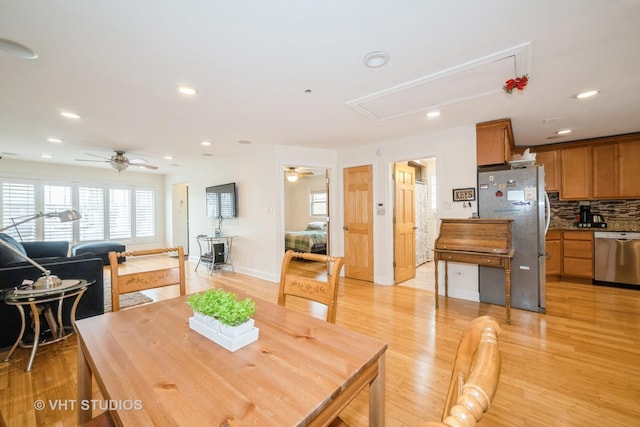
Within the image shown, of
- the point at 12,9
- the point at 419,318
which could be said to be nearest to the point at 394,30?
the point at 12,9

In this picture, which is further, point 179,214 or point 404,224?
point 179,214

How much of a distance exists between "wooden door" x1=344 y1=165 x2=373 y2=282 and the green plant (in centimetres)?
378

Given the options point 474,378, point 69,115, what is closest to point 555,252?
point 474,378

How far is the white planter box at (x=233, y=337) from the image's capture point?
999 millimetres

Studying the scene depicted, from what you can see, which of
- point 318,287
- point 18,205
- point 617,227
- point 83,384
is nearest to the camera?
point 83,384

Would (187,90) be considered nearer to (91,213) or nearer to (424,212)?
(424,212)

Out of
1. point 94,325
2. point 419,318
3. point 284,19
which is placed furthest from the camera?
point 419,318

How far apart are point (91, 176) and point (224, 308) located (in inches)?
320

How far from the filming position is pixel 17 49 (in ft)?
6.22

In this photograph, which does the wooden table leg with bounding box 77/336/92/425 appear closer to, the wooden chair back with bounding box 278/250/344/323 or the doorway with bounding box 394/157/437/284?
the wooden chair back with bounding box 278/250/344/323

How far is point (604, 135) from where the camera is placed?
13.8 ft

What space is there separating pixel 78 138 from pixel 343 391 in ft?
17.8

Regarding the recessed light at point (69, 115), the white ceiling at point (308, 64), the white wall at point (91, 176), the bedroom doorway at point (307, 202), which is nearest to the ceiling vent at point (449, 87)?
the white ceiling at point (308, 64)

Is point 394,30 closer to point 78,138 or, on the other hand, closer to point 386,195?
point 386,195
